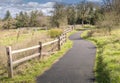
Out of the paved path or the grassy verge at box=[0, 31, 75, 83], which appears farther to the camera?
the grassy verge at box=[0, 31, 75, 83]

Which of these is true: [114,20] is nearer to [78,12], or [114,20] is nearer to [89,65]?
[89,65]

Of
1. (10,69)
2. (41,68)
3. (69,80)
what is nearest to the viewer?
(69,80)

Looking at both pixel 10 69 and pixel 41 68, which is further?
pixel 41 68

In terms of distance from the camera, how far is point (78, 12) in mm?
96062

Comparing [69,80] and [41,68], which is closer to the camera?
[69,80]

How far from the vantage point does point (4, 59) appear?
545 inches

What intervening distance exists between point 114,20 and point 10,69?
100 feet

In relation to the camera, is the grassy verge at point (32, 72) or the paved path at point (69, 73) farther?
the grassy verge at point (32, 72)

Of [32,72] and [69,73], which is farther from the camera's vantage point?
[32,72]

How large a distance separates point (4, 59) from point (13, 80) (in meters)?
3.21

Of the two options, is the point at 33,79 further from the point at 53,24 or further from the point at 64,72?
the point at 53,24

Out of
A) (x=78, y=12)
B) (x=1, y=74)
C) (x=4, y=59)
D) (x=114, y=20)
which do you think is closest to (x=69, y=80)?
(x=1, y=74)

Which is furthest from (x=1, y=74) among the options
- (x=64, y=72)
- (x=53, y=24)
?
(x=53, y=24)

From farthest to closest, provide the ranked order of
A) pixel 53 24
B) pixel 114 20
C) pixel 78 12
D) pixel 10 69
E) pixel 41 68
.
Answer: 1. pixel 78 12
2. pixel 53 24
3. pixel 114 20
4. pixel 41 68
5. pixel 10 69
